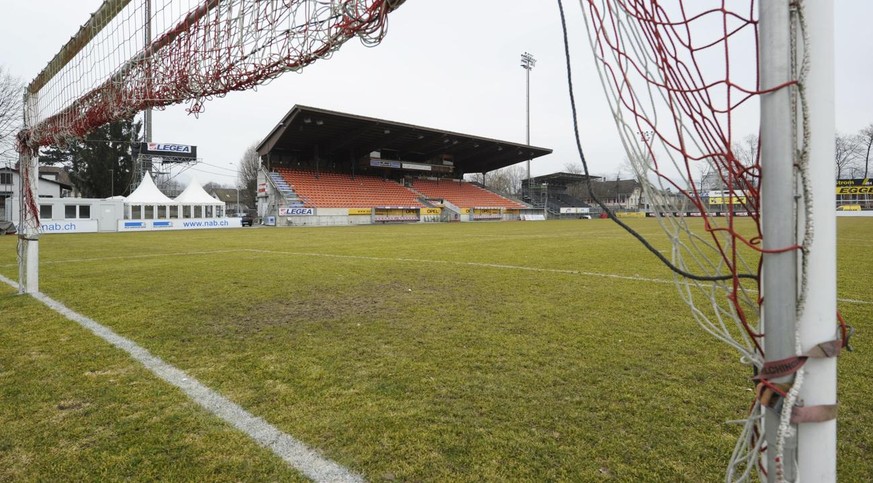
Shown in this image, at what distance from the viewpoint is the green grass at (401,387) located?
6.72ft

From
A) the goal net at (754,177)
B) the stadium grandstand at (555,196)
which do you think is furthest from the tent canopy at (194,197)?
the stadium grandstand at (555,196)

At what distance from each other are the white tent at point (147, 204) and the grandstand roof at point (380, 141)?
30.7ft

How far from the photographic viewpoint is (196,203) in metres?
32.3

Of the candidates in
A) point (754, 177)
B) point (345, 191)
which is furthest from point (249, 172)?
point (754, 177)

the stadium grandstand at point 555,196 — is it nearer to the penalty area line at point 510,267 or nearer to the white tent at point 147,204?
the white tent at point 147,204

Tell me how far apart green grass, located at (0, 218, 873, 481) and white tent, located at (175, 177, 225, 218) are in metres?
29.0

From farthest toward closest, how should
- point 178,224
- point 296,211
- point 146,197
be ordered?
point 296,211
point 178,224
point 146,197

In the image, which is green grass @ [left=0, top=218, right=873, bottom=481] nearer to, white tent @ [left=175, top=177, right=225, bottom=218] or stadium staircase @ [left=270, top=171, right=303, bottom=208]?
white tent @ [left=175, top=177, right=225, bottom=218]

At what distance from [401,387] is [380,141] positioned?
129ft

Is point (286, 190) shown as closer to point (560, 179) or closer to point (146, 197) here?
point (146, 197)

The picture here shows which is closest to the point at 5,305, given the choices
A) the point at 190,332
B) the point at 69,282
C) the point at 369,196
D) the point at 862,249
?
the point at 69,282

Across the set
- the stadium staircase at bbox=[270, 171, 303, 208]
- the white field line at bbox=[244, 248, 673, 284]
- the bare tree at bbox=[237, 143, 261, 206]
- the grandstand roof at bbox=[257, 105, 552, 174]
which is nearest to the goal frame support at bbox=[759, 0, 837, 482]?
the white field line at bbox=[244, 248, 673, 284]

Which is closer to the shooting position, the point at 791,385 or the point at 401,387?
the point at 791,385

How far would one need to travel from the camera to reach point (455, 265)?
30.9 feet
